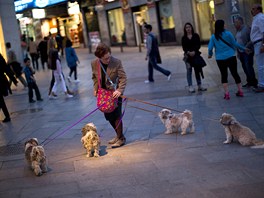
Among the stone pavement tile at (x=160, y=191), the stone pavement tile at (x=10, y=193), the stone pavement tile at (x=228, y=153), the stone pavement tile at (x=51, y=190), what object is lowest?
the stone pavement tile at (x=228, y=153)

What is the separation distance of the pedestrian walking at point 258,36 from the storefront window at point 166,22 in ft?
70.7

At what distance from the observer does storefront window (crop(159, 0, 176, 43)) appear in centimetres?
3216

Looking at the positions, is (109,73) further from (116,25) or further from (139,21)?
(116,25)

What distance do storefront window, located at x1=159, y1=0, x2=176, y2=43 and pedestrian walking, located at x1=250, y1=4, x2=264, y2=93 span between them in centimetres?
2154

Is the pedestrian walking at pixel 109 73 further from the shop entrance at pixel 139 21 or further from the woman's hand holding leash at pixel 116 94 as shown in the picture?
the shop entrance at pixel 139 21

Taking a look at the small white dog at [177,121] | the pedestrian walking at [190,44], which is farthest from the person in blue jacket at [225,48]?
the small white dog at [177,121]

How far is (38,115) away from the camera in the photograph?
470 inches

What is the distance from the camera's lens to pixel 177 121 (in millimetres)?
8125

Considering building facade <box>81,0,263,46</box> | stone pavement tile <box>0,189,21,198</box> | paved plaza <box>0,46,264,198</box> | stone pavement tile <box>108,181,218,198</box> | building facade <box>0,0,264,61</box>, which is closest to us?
stone pavement tile <box>108,181,218,198</box>

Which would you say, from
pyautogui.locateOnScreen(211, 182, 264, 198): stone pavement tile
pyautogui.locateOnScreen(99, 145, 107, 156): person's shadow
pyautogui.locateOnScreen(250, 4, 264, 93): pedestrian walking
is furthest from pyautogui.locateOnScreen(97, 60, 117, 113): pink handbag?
pyautogui.locateOnScreen(250, 4, 264, 93): pedestrian walking

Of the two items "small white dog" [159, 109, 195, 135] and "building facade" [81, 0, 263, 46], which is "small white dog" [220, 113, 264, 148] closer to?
"small white dog" [159, 109, 195, 135]

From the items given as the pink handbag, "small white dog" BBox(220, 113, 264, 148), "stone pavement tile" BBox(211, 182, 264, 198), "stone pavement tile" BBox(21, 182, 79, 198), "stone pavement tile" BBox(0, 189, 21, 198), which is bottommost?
"stone pavement tile" BBox(211, 182, 264, 198)

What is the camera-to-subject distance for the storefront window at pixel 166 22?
1266 inches

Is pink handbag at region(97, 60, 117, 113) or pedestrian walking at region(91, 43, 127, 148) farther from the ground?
pedestrian walking at region(91, 43, 127, 148)
